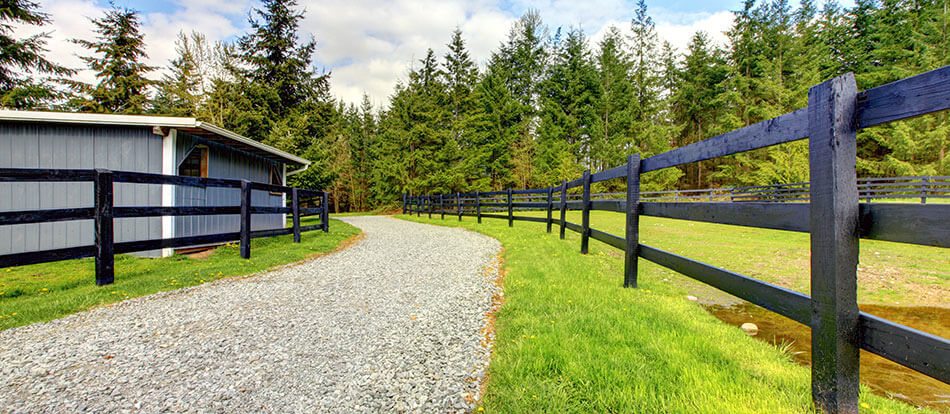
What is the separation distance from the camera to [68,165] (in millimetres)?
6750

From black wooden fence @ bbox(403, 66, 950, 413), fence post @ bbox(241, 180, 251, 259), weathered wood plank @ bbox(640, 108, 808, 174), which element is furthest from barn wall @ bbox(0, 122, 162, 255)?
black wooden fence @ bbox(403, 66, 950, 413)

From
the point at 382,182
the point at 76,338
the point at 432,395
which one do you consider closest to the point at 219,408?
the point at 432,395

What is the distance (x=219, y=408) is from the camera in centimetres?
180

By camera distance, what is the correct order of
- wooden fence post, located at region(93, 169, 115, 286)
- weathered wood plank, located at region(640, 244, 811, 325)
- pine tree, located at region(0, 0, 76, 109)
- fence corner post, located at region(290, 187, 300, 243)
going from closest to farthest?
1. weathered wood plank, located at region(640, 244, 811, 325)
2. wooden fence post, located at region(93, 169, 115, 286)
3. fence corner post, located at region(290, 187, 300, 243)
4. pine tree, located at region(0, 0, 76, 109)

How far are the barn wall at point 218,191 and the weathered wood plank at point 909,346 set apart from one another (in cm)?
986

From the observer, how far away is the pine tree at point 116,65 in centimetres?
1859

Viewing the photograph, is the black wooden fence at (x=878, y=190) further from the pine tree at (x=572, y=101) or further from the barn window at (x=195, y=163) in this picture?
the barn window at (x=195, y=163)

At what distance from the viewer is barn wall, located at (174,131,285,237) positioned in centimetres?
759

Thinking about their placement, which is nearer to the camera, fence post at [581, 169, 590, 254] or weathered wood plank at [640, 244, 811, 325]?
weathered wood plank at [640, 244, 811, 325]

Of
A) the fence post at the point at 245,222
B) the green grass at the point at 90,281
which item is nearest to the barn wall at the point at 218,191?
the green grass at the point at 90,281

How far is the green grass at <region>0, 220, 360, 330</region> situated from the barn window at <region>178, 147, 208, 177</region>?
286 cm

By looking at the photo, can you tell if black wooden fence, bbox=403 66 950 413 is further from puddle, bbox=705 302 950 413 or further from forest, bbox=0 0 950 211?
forest, bbox=0 0 950 211

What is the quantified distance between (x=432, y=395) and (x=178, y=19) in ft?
66.2

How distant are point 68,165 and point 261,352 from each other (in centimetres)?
798
